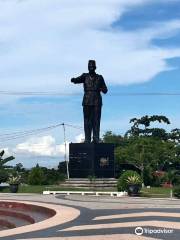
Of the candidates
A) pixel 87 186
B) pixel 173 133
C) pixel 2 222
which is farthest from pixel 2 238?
pixel 173 133

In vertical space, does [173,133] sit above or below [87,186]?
above

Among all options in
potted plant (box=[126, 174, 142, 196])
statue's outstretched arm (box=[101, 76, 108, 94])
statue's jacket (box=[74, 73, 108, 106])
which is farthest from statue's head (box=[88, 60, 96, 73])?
potted plant (box=[126, 174, 142, 196])

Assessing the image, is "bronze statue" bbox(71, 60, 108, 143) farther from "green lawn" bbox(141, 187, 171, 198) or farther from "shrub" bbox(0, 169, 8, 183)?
"shrub" bbox(0, 169, 8, 183)

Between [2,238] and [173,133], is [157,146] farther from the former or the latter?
[2,238]

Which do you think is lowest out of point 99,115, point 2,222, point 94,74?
point 2,222

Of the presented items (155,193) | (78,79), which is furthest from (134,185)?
(78,79)

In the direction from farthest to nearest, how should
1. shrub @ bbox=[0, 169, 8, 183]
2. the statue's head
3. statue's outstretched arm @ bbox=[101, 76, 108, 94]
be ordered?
shrub @ bbox=[0, 169, 8, 183], statue's outstretched arm @ bbox=[101, 76, 108, 94], the statue's head

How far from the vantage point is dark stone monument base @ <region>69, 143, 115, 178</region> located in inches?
1088

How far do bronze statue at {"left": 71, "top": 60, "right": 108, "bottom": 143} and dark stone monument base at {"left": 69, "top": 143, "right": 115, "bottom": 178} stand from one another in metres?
0.76

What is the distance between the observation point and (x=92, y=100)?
28.8m

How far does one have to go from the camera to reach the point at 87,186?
89.1 ft

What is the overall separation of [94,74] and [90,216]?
1624 cm

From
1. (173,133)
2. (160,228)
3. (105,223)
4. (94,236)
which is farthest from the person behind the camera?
(173,133)

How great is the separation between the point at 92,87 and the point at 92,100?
0.69 m
